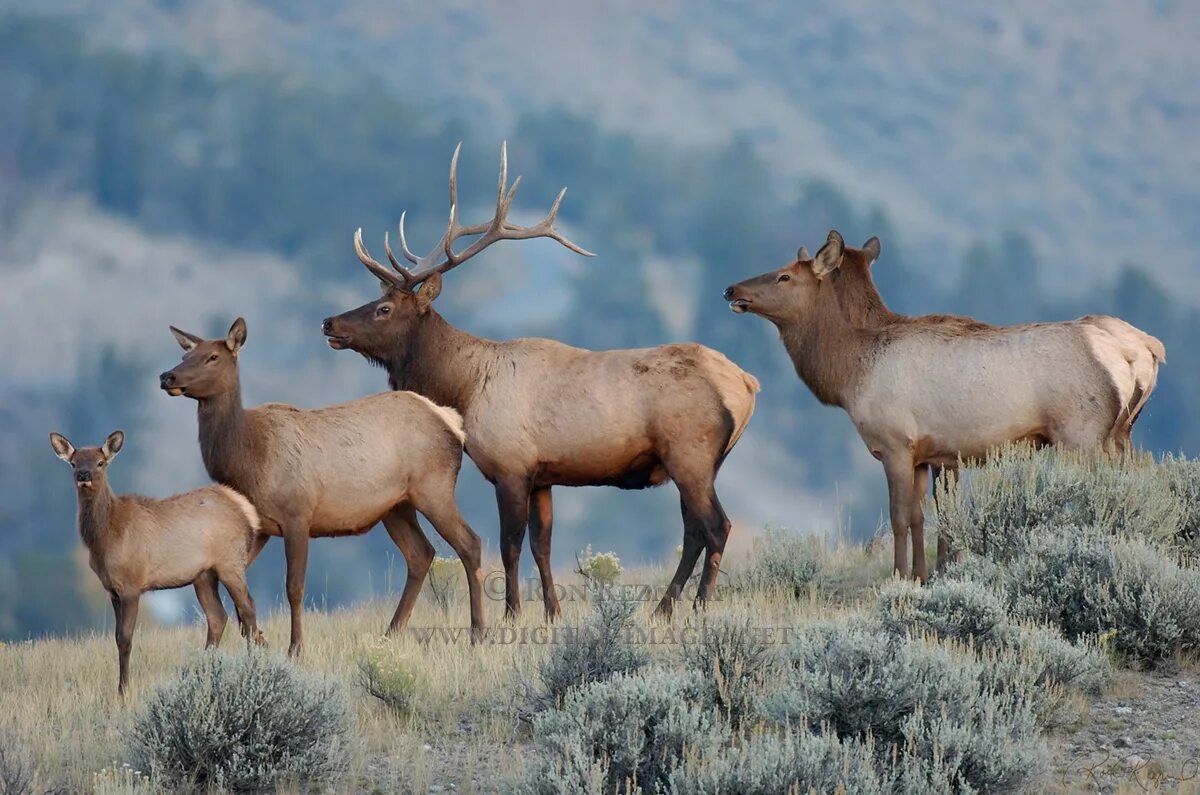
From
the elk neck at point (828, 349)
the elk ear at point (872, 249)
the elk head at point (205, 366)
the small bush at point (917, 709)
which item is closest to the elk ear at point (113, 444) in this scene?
the elk head at point (205, 366)

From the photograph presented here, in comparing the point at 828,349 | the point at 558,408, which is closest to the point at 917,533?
the point at 828,349

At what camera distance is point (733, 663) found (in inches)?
297

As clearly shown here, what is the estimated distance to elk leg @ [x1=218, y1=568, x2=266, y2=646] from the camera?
9633 mm

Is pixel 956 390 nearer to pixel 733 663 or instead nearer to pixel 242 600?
pixel 733 663

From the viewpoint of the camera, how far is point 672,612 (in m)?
10.8

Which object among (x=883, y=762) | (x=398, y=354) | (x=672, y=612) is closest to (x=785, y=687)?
(x=883, y=762)

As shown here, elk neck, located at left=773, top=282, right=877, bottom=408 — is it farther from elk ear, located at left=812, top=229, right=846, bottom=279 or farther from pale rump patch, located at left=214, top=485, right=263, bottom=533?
pale rump patch, located at left=214, top=485, right=263, bottom=533

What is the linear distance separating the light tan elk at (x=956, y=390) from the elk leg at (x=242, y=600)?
15.8ft

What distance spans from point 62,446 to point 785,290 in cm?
585

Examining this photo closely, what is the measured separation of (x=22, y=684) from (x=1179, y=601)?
801 centimetres

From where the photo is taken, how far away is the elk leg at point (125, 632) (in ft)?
29.9

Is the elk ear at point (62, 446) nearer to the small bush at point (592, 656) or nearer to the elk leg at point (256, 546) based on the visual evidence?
the elk leg at point (256, 546)

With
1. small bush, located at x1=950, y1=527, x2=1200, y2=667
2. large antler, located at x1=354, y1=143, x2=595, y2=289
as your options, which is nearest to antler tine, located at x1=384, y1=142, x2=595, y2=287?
large antler, located at x1=354, y1=143, x2=595, y2=289

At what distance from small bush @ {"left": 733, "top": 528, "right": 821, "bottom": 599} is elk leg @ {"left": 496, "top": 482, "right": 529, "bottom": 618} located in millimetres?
2117
